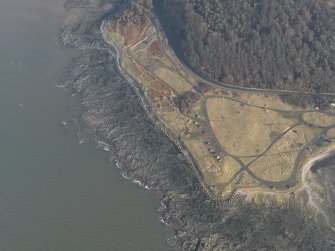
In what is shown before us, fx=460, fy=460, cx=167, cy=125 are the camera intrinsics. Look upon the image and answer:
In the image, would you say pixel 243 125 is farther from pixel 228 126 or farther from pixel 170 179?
pixel 170 179

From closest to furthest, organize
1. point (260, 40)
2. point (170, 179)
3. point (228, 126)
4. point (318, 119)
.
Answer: point (170, 179) → point (228, 126) → point (318, 119) → point (260, 40)

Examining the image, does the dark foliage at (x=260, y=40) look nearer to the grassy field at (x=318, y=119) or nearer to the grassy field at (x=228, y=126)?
the grassy field at (x=228, y=126)

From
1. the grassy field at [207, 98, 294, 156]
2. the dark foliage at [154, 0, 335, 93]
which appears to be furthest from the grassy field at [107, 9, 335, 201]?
the dark foliage at [154, 0, 335, 93]

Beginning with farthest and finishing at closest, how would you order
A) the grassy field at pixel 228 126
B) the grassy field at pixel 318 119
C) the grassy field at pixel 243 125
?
the grassy field at pixel 318 119, the grassy field at pixel 243 125, the grassy field at pixel 228 126

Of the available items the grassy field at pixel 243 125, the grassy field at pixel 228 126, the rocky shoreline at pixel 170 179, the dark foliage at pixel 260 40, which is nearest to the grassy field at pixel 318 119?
the grassy field at pixel 228 126

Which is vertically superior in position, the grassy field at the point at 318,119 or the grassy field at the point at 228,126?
the grassy field at the point at 228,126

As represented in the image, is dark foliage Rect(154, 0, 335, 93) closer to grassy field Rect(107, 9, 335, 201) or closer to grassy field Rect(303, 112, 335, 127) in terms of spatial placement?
grassy field Rect(107, 9, 335, 201)

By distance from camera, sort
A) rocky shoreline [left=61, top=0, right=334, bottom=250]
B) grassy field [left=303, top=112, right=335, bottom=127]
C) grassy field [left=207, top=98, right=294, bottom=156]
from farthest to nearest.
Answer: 1. grassy field [left=303, top=112, right=335, bottom=127]
2. grassy field [left=207, top=98, right=294, bottom=156]
3. rocky shoreline [left=61, top=0, right=334, bottom=250]

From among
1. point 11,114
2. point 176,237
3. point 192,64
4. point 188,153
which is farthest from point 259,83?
point 11,114

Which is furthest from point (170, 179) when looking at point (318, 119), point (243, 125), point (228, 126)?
point (318, 119)
